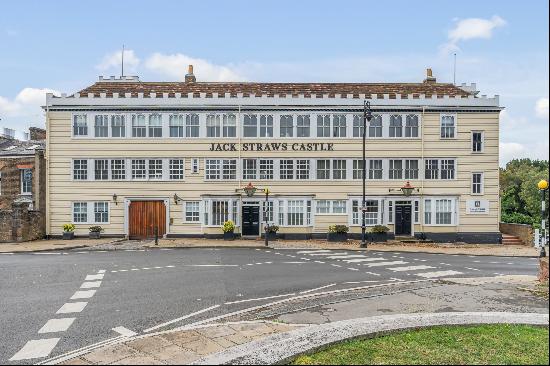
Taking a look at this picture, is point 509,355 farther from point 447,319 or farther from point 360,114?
point 360,114

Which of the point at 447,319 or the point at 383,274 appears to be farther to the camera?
the point at 383,274

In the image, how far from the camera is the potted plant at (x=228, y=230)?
3152 cm

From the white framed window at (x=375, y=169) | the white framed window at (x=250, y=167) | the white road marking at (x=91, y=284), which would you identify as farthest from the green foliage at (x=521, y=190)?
the white road marking at (x=91, y=284)

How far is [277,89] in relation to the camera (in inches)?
1384

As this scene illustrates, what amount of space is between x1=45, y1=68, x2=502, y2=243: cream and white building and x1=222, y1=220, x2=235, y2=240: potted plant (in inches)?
33.5

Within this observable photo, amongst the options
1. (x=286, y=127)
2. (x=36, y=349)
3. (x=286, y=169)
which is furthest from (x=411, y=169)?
(x=36, y=349)

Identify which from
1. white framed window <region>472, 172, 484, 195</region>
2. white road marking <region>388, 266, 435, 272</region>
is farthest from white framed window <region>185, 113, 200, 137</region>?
white framed window <region>472, 172, 484, 195</region>

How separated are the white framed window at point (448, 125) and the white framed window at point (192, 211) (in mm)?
17493

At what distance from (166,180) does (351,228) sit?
42.6ft

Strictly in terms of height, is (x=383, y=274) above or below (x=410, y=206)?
below

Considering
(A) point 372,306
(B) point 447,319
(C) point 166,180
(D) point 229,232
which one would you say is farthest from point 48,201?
(B) point 447,319

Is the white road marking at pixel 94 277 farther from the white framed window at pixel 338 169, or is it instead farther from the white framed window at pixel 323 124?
the white framed window at pixel 323 124

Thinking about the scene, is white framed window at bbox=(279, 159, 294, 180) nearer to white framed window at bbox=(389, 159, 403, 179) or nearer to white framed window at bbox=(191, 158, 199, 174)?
white framed window at bbox=(191, 158, 199, 174)

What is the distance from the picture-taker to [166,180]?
32406mm
